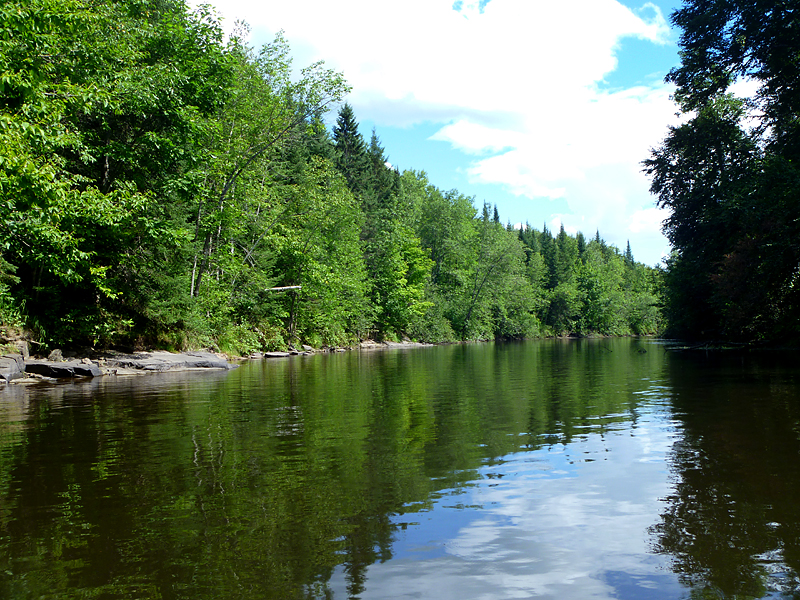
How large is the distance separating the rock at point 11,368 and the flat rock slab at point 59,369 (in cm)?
37

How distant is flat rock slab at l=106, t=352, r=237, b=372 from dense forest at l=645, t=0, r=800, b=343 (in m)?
21.6

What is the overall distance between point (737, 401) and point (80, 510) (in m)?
12.2

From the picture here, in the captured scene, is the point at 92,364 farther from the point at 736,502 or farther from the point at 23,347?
the point at 736,502

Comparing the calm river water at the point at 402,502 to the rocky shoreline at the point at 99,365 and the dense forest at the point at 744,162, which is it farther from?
the dense forest at the point at 744,162

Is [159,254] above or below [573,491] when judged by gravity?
above

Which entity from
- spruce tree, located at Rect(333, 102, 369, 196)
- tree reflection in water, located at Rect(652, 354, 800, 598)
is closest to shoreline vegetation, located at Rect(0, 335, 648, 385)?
tree reflection in water, located at Rect(652, 354, 800, 598)

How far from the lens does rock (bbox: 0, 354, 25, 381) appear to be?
17.3 meters

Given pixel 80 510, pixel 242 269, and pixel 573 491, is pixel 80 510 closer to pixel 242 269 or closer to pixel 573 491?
pixel 573 491

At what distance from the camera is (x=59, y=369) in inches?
760

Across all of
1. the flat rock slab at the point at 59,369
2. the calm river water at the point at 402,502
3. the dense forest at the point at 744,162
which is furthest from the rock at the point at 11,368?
the dense forest at the point at 744,162

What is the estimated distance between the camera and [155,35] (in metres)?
24.1

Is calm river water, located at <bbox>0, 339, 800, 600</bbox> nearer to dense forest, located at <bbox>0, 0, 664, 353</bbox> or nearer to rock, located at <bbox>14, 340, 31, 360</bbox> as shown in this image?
dense forest, located at <bbox>0, 0, 664, 353</bbox>

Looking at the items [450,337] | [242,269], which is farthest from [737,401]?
[450,337]

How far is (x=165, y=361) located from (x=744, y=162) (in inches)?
1177
